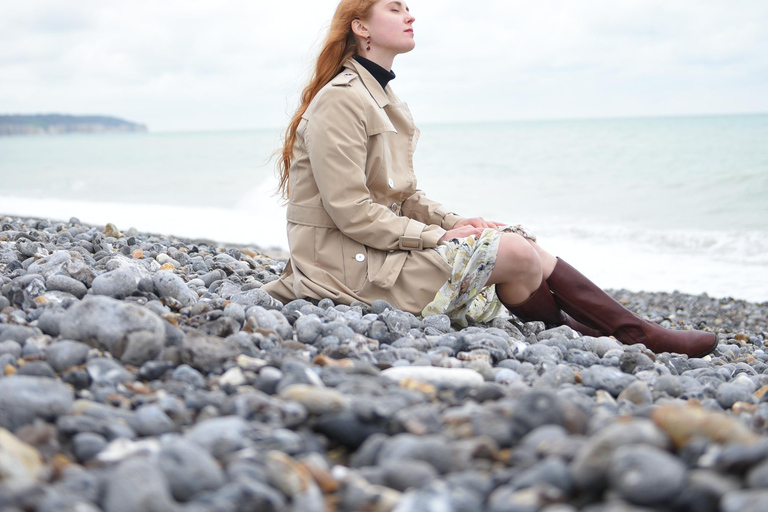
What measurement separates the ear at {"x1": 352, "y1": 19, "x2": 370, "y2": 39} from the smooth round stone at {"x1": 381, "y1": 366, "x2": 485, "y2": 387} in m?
2.07

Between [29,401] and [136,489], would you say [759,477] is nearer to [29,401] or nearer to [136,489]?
[136,489]

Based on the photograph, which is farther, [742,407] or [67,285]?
[67,285]

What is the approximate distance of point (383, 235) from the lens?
10.9 feet

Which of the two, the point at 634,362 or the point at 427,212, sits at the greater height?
the point at 427,212

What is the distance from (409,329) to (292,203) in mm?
943

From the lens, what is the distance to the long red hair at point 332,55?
3.62 meters

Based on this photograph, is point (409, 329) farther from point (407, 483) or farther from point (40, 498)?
point (40, 498)

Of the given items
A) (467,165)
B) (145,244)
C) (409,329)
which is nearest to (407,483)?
(409,329)

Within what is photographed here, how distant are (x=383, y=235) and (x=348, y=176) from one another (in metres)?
0.34

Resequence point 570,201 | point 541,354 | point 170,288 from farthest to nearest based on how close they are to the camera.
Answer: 1. point 570,201
2. point 170,288
3. point 541,354

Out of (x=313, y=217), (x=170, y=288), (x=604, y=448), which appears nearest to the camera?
(x=604, y=448)

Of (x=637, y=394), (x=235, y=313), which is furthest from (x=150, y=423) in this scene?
(x=637, y=394)

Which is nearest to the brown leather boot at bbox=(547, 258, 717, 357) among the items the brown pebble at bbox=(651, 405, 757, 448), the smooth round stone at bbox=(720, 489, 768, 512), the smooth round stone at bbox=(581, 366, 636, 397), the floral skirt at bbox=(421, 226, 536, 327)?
the floral skirt at bbox=(421, 226, 536, 327)

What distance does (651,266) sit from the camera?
31.4 feet
